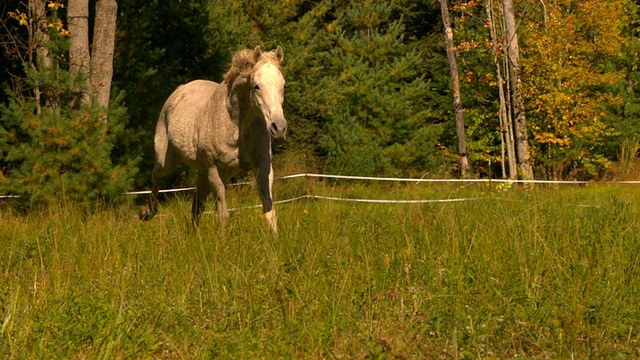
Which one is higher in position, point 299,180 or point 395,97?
point 395,97

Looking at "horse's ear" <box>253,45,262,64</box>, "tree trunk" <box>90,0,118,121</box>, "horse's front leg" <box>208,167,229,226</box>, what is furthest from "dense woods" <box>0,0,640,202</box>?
"horse's ear" <box>253,45,262,64</box>

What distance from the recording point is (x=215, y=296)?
485 centimetres

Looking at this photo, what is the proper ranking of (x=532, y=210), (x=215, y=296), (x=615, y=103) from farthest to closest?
1. (x=615, y=103)
2. (x=532, y=210)
3. (x=215, y=296)

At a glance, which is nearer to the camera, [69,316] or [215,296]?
[69,316]

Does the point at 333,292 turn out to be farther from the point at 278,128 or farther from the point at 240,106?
the point at 240,106

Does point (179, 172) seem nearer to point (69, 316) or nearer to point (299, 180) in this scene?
point (299, 180)

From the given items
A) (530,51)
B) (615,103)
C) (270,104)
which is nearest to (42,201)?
(270,104)

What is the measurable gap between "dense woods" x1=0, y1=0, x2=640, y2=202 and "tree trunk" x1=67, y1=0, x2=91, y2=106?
0.02 metres

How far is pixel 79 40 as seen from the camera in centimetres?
1112

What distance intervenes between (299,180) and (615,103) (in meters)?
16.9

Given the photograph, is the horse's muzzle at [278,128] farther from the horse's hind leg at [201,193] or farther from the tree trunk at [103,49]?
the tree trunk at [103,49]

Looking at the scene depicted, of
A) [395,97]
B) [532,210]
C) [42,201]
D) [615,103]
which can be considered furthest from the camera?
[615,103]

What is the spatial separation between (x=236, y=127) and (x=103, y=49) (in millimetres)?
4517

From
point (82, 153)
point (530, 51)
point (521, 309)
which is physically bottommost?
point (521, 309)
